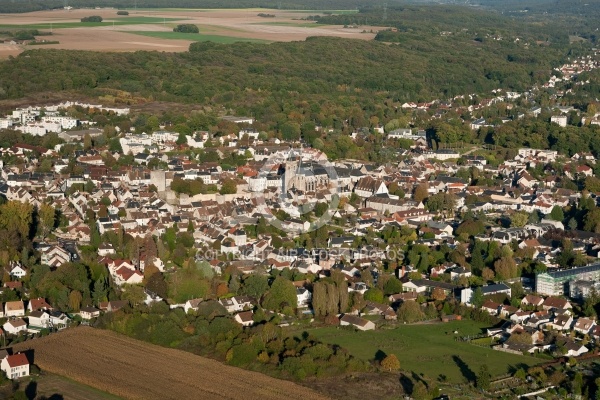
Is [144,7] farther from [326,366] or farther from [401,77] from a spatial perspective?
[326,366]

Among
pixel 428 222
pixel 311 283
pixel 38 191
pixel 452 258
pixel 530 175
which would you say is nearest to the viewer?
pixel 311 283

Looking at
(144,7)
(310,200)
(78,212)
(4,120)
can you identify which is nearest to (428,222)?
(310,200)

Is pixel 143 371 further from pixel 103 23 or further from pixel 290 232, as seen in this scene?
pixel 103 23

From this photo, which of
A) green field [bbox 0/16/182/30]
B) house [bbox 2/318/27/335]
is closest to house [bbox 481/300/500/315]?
house [bbox 2/318/27/335]

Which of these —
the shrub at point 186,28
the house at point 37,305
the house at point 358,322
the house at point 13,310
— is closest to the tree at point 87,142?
the house at point 37,305

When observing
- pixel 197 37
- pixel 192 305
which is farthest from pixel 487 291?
pixel 197 37

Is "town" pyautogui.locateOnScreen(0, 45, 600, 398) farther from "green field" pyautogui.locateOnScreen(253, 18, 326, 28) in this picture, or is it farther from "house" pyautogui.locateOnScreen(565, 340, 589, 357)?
"green field" pyautogui.locateOnScreen(253, 18, 326, 28)
